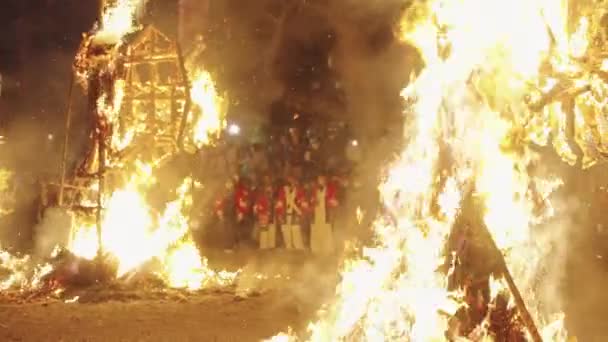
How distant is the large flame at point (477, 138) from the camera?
5047 mm

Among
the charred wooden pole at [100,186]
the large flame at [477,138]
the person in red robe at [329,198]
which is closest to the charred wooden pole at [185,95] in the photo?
the charred wooden pole at [100,186]

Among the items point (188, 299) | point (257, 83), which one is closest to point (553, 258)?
point (188, 299)

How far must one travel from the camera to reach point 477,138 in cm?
516

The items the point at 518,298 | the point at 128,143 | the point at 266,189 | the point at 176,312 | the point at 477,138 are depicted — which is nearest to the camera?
the point at 518,298

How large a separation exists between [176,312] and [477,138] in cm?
473

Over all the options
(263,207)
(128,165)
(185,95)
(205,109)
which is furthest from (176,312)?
(263,207)

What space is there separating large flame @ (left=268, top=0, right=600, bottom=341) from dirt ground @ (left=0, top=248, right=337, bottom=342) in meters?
2.34

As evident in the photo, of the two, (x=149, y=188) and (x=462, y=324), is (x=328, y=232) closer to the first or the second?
(x=149, y=188)

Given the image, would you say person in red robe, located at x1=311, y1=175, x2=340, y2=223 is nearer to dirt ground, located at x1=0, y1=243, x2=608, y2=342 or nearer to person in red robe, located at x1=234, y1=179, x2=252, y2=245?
person in red robe, located at x1=234, y1=179, x2=252, y2=245

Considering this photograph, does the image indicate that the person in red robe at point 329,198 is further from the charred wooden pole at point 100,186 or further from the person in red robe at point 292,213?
the charred wooden pole at point 100,186

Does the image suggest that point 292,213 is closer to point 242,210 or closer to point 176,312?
point 242,210

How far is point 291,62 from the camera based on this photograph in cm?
1566

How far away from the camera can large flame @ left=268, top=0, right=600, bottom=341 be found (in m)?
5.05

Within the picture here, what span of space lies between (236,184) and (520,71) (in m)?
8.42
